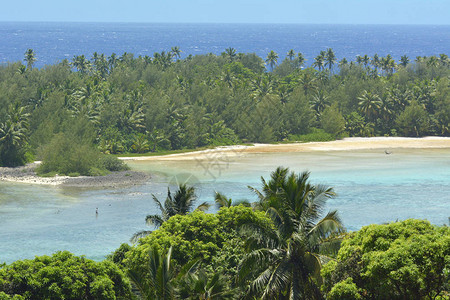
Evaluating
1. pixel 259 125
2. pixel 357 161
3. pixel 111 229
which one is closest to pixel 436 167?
pixel 357 161

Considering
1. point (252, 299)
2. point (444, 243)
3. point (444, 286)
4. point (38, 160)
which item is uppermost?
point (444, 243)

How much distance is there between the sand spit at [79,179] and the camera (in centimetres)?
7830

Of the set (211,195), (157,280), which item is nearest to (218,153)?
(211,195)

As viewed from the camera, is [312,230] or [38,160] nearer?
[312,230]

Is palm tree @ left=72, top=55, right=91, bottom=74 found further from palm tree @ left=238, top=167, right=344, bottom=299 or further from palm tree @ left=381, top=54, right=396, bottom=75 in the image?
palm tree @ left=238, top=167, right=344, bottom=299

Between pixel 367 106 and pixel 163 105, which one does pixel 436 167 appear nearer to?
pixel 367 106

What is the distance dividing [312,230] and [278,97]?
87.6m

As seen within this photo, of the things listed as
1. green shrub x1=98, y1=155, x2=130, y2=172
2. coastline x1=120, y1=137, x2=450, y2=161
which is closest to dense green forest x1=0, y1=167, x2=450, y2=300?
green shrub x1=98, y1=155, x2=130, y2=172

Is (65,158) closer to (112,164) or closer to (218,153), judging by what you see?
(112,164)

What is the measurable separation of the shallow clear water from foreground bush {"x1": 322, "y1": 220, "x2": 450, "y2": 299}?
27.3 meters

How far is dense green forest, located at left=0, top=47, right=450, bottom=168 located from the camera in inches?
3688

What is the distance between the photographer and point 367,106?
4577 inches

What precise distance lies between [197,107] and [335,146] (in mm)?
21663

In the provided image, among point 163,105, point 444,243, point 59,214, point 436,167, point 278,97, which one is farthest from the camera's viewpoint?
point 278,97
